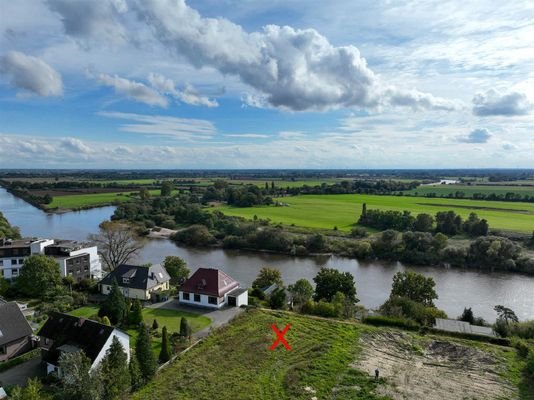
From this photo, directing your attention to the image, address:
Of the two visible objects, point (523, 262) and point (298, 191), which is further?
point (298, 191)

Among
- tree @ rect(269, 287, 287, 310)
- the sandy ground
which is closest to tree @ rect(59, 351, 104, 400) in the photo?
the sandy ground

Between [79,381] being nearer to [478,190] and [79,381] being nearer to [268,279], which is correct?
[268,279]

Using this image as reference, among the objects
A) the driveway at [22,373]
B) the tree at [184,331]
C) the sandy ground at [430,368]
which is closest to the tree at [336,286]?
the sandy ground at [430,368]

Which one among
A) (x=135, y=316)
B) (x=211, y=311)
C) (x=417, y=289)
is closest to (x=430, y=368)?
(x=417, y=289)

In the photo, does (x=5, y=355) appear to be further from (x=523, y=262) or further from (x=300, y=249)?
(x=523, y=262)

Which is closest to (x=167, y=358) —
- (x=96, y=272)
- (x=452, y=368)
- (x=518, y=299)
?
(x=452, y=368)

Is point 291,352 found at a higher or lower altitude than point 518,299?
higher

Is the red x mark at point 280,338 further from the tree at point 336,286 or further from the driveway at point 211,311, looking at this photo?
the tree at point 336,286

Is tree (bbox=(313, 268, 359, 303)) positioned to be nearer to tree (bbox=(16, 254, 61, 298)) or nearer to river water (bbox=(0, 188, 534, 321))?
river water (bbox=(0, 188, 534, 321))
